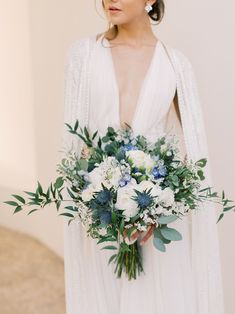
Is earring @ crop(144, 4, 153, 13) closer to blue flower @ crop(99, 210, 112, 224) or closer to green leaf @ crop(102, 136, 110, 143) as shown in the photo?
green leaf @ crop(102, 136, 110, 143)

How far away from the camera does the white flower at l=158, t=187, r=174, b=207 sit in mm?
1832

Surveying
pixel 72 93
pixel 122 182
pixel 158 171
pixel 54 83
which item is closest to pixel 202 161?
pixel 158 171

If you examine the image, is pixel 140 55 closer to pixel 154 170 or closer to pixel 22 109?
pixel 154 170

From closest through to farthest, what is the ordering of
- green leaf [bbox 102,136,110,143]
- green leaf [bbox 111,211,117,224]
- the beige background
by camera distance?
green leaf [bbox 111,211,117,224]
green leaf [bbox 102,136,110,143]
the beige background

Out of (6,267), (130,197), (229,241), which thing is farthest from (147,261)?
(6,267)

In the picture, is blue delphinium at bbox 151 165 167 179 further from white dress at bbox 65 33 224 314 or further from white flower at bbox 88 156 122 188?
white dress at bbox 65 33 224 314

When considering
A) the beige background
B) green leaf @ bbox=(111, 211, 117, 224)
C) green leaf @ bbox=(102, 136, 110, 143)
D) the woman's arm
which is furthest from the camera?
the beige background

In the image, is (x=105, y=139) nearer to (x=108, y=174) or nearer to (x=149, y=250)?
(x=108, y=174)

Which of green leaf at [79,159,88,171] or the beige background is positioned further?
the beige background

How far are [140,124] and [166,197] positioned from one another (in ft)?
1.12

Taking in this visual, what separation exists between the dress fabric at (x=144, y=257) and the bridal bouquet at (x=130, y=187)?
0.55 feet

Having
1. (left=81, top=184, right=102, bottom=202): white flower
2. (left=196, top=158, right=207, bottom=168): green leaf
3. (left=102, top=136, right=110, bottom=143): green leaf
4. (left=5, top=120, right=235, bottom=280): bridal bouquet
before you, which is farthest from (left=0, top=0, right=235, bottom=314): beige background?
(left=81, top=184, right=102, bottom=202): white flower

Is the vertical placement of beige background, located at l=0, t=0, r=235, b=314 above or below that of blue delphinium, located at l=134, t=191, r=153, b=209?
above

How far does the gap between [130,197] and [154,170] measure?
116mm
